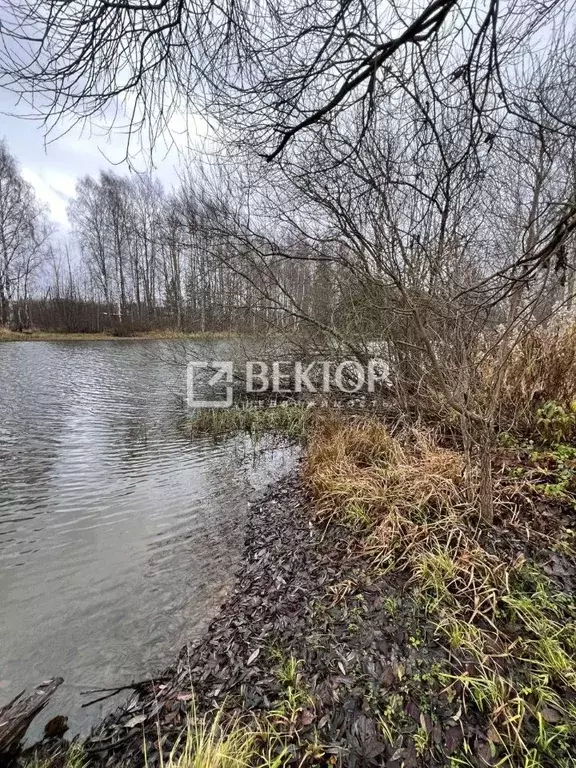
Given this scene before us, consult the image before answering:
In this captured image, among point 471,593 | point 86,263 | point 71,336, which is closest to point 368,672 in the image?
point 471,593

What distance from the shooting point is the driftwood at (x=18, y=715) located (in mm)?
1486

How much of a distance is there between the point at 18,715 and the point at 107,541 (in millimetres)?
1742

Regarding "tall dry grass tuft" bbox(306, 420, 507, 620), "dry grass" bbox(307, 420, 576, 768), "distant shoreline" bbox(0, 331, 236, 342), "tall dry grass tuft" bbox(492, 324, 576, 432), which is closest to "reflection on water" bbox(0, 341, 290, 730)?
"tall dry grass tuft" bbox(306, 420, 507, 620)

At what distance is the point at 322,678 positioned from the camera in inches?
67.1

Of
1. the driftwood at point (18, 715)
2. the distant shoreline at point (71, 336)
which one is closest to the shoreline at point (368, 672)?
the driftwood at point (18, 715)

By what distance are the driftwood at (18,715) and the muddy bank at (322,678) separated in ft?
0.96

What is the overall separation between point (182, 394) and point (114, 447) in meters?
3.86

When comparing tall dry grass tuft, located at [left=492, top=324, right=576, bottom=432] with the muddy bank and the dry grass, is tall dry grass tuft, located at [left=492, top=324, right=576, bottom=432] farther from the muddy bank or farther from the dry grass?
the muddy bank

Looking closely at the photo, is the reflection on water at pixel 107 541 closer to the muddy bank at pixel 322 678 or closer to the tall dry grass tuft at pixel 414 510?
the muddy bank at pixel 322 678

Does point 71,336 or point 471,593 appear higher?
point 71,336

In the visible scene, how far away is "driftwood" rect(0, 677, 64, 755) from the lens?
1.49m

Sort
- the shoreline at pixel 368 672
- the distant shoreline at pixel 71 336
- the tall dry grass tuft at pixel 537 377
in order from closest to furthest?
the shoreline at pixel 368 672 < the tall dry grass tuft at pixel 537 377 < the distant shoreline at pixel 71 336

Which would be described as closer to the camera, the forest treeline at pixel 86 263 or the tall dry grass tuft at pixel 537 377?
the tall dry grass tuft at pixel 537 377

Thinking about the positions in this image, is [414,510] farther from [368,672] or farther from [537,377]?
[537,377]
